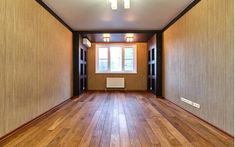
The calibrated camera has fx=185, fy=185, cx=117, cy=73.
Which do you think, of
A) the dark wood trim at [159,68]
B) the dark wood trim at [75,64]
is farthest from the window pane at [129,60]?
the dark wood trim at [75,64]

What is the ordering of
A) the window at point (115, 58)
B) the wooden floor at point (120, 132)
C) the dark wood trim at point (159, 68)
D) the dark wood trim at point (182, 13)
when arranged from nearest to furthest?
1. the wooden floor at point (120, 132)
2. the dark wood trim at point (182, 13)
3. the dark wood trim at point (159, 68)
4. the window at point (115, 58)

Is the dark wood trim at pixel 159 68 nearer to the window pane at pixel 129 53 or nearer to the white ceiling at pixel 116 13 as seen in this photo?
the white ceiling at pixel 116 13

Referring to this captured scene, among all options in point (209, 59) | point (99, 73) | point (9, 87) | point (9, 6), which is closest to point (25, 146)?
point (9, 87)

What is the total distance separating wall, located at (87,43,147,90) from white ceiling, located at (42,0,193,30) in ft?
9.33

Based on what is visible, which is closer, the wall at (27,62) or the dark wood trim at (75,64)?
the wall at (27,62)

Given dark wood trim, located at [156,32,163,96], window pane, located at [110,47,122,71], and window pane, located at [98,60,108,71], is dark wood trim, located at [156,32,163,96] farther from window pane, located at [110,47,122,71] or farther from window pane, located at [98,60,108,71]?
window pane, located at [98,60,108,71]

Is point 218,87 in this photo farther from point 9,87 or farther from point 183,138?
point 9,87

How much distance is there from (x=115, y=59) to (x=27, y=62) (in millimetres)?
6260

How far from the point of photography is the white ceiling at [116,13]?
4078 mm

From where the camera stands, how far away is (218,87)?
296 cm

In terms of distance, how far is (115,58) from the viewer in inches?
368

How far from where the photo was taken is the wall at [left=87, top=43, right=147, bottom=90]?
30.1 ft

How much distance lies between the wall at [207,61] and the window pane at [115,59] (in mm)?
4392

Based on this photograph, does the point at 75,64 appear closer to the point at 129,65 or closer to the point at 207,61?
the point at 129,65
